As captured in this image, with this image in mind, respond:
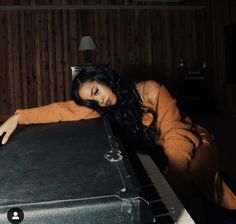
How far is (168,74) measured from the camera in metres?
7.45

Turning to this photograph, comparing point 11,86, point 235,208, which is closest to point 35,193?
point 235,208

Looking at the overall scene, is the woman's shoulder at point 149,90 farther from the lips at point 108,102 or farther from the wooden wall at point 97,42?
the wooden wall at point 97,42

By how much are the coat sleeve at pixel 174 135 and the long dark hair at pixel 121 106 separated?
6 centimetres

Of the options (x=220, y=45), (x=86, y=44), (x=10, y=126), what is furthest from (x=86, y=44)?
(x=10, y=126)

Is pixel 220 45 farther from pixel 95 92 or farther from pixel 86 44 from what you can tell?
pixel 95 92

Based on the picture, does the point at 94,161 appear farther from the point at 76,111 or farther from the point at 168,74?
the point at 168,74

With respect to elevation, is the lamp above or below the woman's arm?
above

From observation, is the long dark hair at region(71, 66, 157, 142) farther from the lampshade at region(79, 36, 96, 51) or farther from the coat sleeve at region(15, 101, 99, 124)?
the lampshade at region(79, 36, 96, 51)

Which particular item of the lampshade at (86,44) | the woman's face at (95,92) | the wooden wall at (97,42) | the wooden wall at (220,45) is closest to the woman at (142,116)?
the woman's face at (95,92)

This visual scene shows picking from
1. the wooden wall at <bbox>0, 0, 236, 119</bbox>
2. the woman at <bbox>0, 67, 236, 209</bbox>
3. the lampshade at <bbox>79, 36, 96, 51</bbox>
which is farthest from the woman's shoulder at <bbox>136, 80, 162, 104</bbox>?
the wooden wall at <bbox>0, 0, 236, 119</bbox>

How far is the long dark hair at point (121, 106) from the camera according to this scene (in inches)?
60.4

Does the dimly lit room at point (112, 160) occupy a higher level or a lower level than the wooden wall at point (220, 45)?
lower

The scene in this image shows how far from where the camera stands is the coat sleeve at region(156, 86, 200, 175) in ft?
4.27

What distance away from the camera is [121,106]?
61.9 inches
